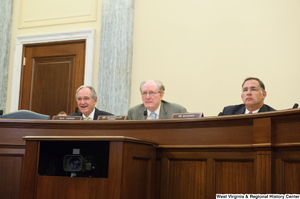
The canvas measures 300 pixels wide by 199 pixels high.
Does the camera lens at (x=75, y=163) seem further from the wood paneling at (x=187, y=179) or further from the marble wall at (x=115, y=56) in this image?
the marble wall at (x=115, y=56)

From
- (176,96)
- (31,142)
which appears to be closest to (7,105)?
(176,96)

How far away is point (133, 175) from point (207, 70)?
2717mm

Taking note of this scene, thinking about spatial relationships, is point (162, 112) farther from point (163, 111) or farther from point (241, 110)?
point (241, 110)

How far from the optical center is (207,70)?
5145mm

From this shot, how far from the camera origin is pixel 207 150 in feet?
9.32

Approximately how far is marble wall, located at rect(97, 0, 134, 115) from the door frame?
0.17 meters

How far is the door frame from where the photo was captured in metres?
5.71

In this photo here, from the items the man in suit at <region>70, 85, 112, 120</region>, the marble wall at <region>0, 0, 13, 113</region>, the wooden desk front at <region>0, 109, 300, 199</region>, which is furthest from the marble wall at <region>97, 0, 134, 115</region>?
the wooden desk front at <region>0, 109, 300, 199</region>

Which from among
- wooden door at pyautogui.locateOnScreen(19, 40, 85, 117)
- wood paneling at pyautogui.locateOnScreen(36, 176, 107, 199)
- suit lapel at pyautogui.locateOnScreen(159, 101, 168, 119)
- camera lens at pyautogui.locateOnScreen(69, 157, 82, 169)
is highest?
wooden door at pyautogui.locateOnScreen(19, 40, 85, 117)

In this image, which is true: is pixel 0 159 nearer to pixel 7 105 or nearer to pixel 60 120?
pixel 60 120

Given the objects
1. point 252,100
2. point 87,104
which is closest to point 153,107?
point 87,104

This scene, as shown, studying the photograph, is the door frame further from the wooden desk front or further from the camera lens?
the camera lens

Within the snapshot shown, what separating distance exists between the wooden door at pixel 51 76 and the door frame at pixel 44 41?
0.06 m

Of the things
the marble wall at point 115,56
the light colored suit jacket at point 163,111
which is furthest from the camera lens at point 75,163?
the marble wall at point 115,56
